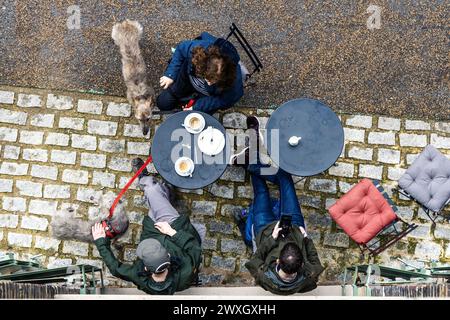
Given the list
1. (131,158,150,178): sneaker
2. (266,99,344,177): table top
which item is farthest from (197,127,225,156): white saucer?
(131,158,150,178): sneaker

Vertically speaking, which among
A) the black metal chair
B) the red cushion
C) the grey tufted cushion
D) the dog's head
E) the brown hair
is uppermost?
the black metal chair

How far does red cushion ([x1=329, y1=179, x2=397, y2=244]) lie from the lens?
276 inches

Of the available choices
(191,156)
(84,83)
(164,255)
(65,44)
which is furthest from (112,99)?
(164,255)

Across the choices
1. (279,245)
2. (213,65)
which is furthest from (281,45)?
(279,245)

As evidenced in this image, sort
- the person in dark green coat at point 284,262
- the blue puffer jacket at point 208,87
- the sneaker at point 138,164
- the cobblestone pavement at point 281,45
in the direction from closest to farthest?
the person in dark green coat at point 284,262 < the blue puffer jacket at point 208,87 < the sneaker at point 138,164 < the cobblestone pavement at point 281,45

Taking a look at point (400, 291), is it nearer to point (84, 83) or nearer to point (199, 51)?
point (199, 51)

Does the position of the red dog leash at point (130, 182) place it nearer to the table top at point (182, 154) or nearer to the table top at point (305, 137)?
the table top at point (182, 154)

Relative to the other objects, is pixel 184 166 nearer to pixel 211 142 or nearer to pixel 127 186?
pixel 211 142

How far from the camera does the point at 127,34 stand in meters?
7.23

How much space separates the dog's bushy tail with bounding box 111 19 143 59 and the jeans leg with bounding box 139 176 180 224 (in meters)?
1.73

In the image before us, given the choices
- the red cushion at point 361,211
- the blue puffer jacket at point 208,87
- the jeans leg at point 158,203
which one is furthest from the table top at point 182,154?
the red cushion at point 361,211

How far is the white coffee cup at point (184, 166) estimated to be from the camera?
6742mm

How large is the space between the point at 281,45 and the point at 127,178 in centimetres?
302

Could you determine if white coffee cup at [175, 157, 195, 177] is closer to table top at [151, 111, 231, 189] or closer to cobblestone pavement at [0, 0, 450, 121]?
table top at [151, 111, 231, 189]
